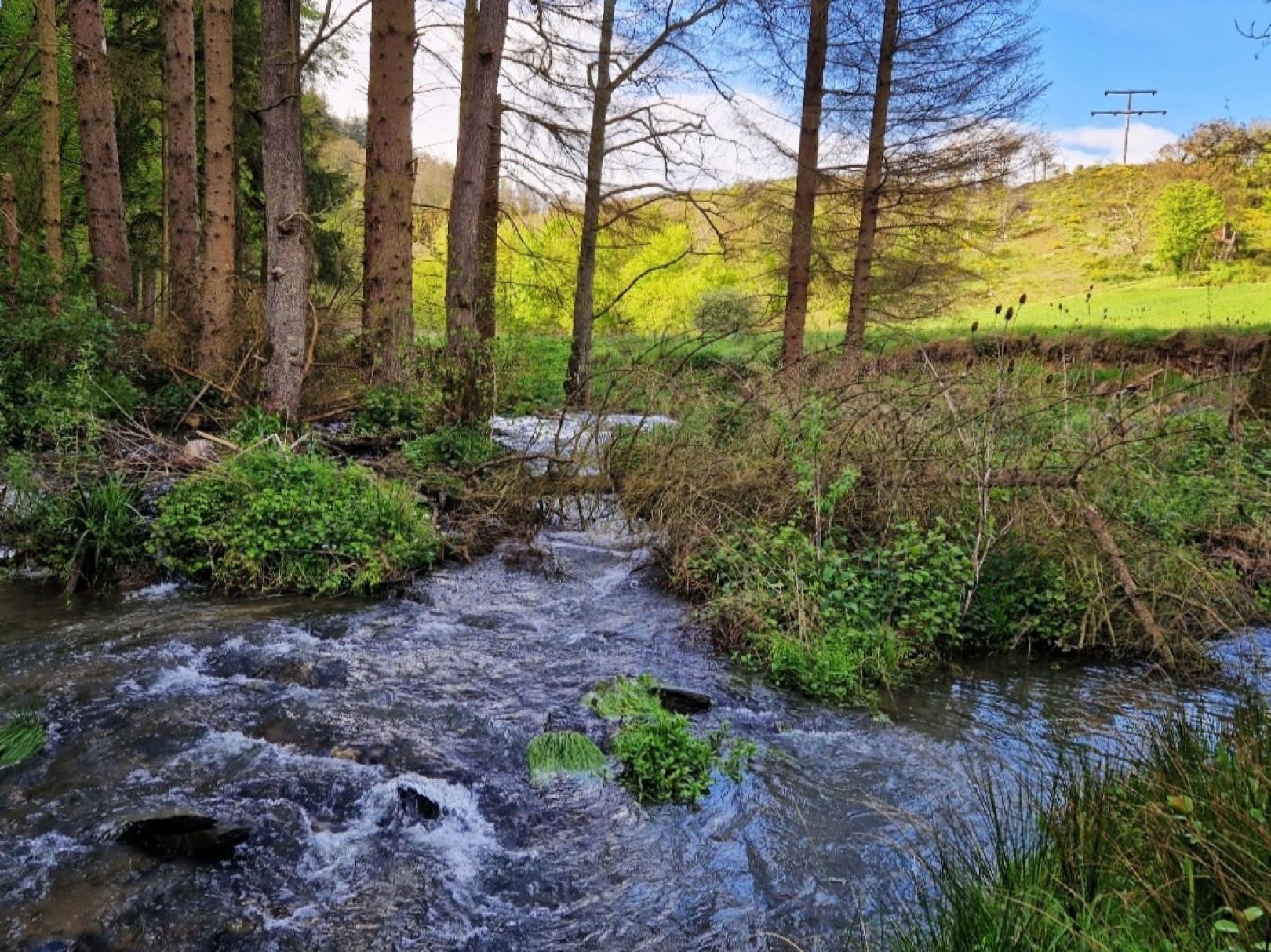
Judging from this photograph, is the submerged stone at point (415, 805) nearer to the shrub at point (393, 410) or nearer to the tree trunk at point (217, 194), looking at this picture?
the shrub at point (393, 410)

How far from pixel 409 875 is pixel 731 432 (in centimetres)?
557

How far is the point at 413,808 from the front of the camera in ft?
12.8

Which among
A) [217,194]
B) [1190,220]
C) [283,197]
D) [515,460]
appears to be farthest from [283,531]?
[1190,220]

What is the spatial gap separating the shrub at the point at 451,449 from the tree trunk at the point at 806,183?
661cm

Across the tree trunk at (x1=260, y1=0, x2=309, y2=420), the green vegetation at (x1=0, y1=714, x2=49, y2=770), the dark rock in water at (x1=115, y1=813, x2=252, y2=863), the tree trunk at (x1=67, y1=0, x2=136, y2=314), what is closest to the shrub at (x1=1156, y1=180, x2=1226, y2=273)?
the tree trunk at (x1=260, y1=0, x2=309, y2=420)

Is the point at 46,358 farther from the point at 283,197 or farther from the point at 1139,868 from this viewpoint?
the point at 1139,868

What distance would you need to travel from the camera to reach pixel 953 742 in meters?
4.72

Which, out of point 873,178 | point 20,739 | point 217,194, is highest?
point 873,178

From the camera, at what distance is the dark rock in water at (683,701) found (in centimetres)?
503

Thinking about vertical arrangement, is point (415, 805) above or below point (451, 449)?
below

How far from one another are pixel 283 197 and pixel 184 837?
742 cm

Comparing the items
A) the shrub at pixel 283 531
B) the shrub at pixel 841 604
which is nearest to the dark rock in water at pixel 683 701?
the shrub at pixel 841 604

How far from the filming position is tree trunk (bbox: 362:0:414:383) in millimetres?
10070

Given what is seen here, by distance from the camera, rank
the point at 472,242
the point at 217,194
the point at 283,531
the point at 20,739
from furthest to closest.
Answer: the point at 217,194
the point at 472,242
the point at 283,531
the point at 20,739
